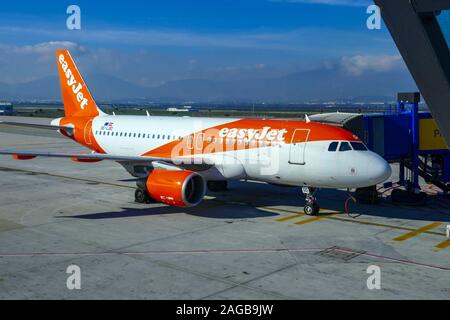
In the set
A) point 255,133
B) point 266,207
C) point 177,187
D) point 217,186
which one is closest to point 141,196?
point 177,187

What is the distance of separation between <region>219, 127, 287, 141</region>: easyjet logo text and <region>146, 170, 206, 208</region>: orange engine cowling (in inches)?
114

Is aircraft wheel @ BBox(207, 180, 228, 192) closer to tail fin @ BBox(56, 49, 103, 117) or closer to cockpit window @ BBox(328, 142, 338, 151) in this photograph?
cockpit window @ BBox(328, 142, 338, 151)

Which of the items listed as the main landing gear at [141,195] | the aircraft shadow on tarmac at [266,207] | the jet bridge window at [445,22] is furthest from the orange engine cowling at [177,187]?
the jet bridge window at [445,22]

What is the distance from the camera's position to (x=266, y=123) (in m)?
21.0

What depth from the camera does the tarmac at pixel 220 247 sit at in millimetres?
11609

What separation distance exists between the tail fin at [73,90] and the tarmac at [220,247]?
645cm

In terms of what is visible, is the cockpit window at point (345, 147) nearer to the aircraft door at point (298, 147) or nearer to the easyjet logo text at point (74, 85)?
the aircraft door at point (298, 147)

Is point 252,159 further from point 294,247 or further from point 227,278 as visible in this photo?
point 227,278

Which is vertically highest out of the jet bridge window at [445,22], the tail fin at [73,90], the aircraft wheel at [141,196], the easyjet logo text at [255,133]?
the tail fin at [73,90]

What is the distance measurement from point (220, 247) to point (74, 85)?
738 inches

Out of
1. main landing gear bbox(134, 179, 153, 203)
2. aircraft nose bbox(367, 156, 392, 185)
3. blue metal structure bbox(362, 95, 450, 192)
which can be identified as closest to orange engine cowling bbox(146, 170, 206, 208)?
main landing gear bbox(134, 179, 153, 203)

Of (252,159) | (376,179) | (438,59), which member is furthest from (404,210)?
(438,59)

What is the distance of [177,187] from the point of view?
1848 centimetres

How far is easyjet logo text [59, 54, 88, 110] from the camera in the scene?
2936 centimetres
